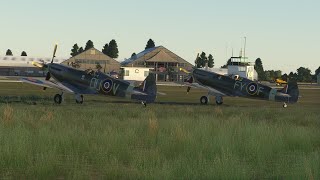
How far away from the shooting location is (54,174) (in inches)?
303

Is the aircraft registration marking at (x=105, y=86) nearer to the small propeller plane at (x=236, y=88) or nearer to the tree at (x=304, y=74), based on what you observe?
the small propeller plane at (x=236, y=88)

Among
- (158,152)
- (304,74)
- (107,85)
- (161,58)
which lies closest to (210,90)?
(107,85)

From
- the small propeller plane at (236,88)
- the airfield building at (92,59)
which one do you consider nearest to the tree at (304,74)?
the airfield building at (92,59)

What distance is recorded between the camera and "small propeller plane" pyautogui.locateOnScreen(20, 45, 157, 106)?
27766 mm

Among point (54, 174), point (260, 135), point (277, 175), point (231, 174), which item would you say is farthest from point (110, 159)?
point (260, 135)

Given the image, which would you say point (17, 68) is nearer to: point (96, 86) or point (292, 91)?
point (96, 86)

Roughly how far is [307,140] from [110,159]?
5858 mm

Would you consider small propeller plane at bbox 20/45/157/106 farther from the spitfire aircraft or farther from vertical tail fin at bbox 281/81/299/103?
vertical tail fin at bbox 281/81/299/103

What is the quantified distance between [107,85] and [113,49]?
152 m

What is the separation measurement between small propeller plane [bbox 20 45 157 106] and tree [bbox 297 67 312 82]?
161605 millimetres

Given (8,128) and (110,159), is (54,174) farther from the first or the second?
(8,128)

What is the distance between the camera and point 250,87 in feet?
105

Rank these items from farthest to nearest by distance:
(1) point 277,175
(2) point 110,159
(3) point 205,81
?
(3) point 205,81 < (2) point 110,159 < (1) point 277,175

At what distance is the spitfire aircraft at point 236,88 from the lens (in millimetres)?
31534
